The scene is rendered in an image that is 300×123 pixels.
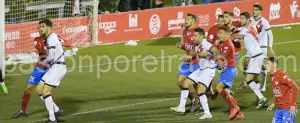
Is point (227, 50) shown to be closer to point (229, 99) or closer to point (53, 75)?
point (229, 99)

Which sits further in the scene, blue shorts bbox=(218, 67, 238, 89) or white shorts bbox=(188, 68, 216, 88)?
blue shorts bbox=(218, 67, 238, 89)

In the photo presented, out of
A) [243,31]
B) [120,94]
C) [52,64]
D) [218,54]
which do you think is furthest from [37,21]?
[218,54]

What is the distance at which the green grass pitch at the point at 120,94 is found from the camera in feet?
51.6

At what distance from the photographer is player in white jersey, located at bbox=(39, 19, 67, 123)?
48.4 ft

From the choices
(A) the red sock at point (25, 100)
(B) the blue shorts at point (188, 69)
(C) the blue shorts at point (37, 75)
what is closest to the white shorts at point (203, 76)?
(B) the blue shorts at point (188, 69)

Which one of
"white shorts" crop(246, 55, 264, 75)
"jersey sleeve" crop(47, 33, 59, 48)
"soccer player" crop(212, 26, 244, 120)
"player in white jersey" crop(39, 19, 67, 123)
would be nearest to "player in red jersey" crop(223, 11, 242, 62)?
"white shorts" crop(246, 55, 264, 75)

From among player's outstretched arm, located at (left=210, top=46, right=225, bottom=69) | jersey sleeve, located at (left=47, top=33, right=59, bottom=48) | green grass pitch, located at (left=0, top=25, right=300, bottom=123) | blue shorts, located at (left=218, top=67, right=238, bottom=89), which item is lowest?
green grass pitch, located at (left=0, top=25, right=300, bottom=123)

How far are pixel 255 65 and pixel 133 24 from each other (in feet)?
33.1

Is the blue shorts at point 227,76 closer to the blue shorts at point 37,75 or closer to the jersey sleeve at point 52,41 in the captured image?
the jersey sleeve at point 52,41

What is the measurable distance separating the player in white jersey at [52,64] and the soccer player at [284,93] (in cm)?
476

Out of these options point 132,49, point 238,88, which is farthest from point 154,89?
point 132,49

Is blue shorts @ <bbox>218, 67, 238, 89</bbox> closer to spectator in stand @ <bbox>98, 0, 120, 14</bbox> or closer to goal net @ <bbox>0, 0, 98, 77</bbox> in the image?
goal net @ <bbox>0, 0, 98, 77</bbox>

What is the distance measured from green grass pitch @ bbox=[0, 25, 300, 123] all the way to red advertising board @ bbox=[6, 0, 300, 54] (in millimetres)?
810

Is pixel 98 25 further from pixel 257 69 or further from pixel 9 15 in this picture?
pixel 257 69
